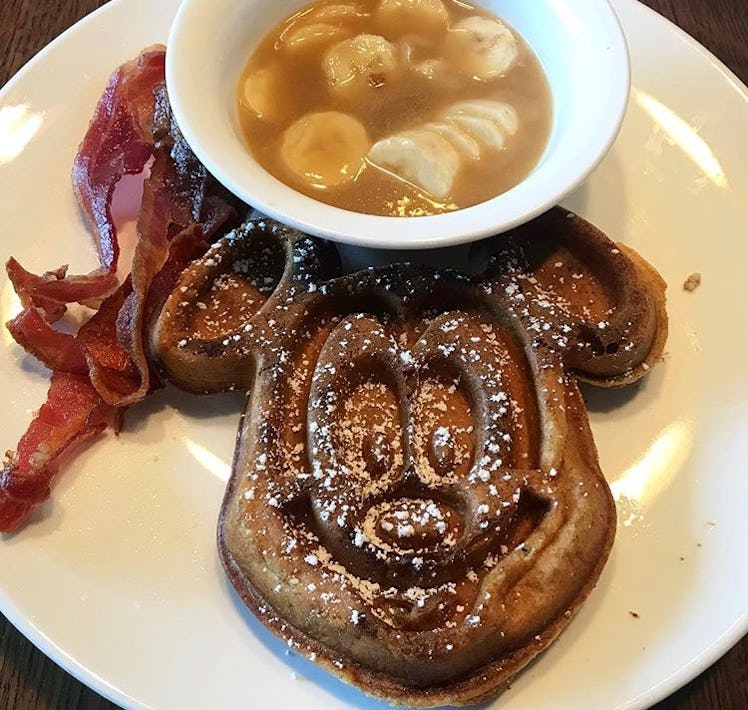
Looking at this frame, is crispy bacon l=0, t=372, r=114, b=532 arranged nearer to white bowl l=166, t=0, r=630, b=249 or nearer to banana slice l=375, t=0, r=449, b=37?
white bowl l=166, t=0, r=630, b=249

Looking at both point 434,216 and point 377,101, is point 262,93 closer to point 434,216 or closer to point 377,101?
point 377,101

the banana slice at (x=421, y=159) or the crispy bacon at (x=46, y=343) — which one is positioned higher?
the banana slice at (x=421, y=159)

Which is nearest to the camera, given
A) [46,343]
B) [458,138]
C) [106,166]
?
[46,343]

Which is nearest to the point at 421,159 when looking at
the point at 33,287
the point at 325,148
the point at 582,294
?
the point at 325,148

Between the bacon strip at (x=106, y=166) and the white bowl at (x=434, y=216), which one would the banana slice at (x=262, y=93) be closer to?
the white bowl at (x=434, y=216)

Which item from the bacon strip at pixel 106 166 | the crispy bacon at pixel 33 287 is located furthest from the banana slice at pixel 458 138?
the crispy bacon at pixel 33 287

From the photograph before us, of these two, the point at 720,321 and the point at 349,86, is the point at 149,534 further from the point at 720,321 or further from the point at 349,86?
the point at 720,321
